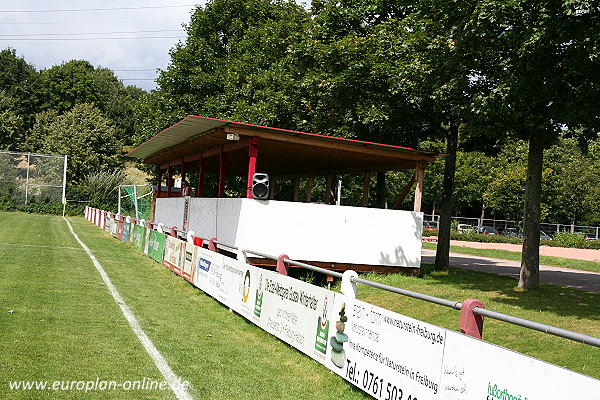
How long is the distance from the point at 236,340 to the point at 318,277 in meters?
8.87

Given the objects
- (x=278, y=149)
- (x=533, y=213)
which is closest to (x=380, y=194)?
(x=278, y=149)

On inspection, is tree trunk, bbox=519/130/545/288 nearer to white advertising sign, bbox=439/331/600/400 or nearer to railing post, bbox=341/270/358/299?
railing post, bbox=341/270/358/299

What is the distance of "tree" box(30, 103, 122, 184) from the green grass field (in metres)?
49.4

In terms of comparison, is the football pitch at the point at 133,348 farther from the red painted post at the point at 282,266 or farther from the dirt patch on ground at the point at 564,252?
the dirt patch on ground at the point at 564,252

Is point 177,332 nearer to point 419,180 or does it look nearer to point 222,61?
point 419,180

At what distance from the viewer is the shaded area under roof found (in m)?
16.5

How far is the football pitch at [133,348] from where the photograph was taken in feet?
20.6

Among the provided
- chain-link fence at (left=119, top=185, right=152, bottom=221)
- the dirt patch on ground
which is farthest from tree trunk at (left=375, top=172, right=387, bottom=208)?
chain-link fence at (left=119, top=185, right=152, bottom=221)

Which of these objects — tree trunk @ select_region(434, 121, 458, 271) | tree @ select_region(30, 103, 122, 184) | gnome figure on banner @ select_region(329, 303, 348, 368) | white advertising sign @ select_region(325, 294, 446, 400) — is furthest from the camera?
tree @ select_region(30, 103, 122, 184)

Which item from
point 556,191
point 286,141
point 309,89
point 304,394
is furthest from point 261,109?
point 556,191

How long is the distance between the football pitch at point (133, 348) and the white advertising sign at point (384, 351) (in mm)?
324

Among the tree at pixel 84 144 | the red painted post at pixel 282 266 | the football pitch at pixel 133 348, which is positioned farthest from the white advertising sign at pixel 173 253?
the tree at pixel 84 144

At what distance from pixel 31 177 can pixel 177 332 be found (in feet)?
156

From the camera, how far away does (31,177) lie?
5181cm
